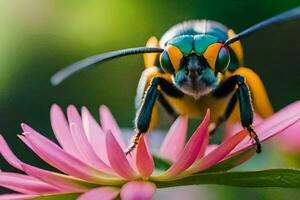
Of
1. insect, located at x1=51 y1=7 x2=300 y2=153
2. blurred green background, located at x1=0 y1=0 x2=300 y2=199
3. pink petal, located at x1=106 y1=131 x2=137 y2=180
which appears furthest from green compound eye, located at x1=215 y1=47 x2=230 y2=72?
blurred green background, located at x1=0 y1=0 x2=300 y2=199

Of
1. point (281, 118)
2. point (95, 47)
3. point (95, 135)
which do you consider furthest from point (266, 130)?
point (95, 47)

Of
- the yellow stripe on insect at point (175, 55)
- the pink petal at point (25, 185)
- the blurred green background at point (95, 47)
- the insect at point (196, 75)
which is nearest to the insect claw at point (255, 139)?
the insect at point (196, 75)

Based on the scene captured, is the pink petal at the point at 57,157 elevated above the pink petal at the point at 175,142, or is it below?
above

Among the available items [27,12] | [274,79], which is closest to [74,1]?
[27,12]

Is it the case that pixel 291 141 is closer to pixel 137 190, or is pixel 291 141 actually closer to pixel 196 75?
pixel 196 75

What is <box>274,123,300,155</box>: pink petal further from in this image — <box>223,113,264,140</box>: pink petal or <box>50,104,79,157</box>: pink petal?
<box>50,104,79,157</box>: pink petal

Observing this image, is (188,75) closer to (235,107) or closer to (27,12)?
(235,107)

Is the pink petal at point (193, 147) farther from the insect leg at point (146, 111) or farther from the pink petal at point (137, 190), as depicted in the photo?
the insect leg at point (146, 111)
